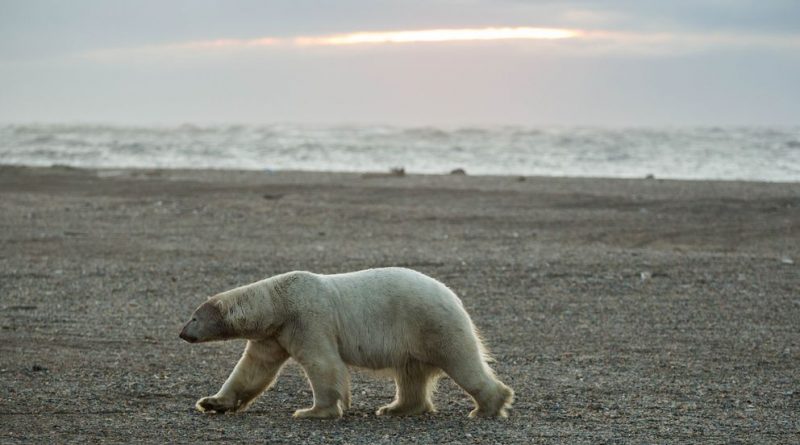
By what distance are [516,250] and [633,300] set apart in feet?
12.2

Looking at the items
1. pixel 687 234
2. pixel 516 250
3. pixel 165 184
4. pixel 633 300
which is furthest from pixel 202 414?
pixel 165 184

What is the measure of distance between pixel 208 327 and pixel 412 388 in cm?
152

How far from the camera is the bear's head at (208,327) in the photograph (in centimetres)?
742

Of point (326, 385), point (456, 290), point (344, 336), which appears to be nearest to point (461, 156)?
point (456, 290)

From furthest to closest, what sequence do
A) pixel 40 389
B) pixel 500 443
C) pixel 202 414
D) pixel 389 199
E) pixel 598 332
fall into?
pixel 389 199 → pixel 598 332 → pixel 40 389 → pixel 202 414 → pixel 500 443

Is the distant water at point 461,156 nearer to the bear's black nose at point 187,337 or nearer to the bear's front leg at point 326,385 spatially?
the bear's front leg at point 326,385

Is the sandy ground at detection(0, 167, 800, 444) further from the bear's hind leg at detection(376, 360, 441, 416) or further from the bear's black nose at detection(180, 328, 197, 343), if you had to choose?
the bear's black nose at detection(180, 328, 197, 343)

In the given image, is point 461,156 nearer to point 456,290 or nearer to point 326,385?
point 456,290

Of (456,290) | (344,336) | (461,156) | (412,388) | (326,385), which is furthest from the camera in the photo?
(461,156)

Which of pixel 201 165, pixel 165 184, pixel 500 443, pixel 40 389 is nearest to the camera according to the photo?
pixel 500 443

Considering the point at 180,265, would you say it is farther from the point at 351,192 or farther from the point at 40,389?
the point at 351,192

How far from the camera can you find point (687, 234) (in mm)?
18328

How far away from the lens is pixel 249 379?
749cm

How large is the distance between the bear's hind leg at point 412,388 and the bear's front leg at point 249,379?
2.80 feet
